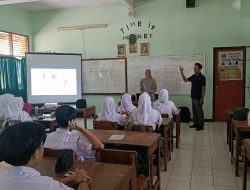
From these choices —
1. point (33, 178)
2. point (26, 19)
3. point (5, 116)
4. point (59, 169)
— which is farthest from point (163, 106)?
point (26, 19)

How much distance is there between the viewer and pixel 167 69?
7293 mm

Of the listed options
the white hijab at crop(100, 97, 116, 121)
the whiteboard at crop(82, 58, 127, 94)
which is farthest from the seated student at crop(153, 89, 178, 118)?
the whiteboard at crop(82, 58, 127, 94)

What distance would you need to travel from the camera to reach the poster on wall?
266 inches

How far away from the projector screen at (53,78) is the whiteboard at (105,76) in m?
1.47

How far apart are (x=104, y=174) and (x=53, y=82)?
4.87 m

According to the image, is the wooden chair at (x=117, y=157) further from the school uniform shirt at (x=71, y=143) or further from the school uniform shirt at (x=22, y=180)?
the school uniform shirt at (x=22, y=180)

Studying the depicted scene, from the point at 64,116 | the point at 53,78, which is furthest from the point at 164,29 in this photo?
the point at 64,116

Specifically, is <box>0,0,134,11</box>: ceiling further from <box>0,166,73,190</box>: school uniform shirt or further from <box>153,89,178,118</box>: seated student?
<box>0,166,73,190</box>: school uniform shirt

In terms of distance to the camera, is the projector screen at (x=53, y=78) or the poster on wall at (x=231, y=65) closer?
the projector screen at (x=53, y=78)

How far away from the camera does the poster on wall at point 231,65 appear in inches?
266

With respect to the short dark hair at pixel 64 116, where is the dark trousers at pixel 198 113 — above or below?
below

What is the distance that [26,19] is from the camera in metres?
8.21

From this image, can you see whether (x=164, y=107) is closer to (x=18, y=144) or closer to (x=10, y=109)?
(x=10, y=109)

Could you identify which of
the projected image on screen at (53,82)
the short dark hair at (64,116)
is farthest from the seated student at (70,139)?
the projected image on screen at (53,82)
